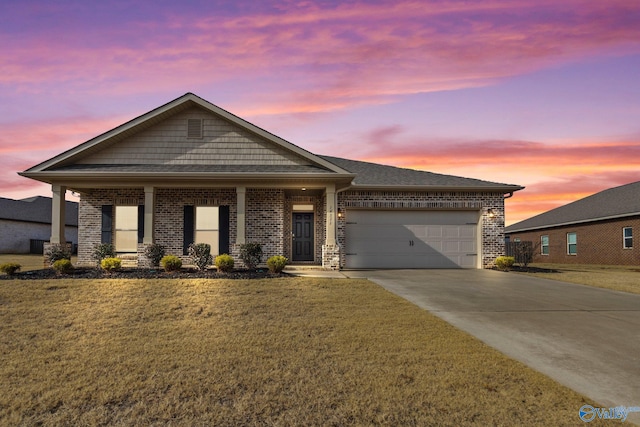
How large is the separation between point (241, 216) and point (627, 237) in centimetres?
2195

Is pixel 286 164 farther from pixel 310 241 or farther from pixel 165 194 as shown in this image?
pixel 165 194

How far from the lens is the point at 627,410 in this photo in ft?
13.1

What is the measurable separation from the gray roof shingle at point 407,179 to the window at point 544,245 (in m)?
17.4

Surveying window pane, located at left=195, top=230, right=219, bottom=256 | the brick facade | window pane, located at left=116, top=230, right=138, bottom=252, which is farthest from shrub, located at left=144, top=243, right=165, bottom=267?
window pane, located at left=116, top=230, right=138, bottom=252

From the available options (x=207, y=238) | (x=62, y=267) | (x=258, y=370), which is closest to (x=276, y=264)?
(x=207, y=238)

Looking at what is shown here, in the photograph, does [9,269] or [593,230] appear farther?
[593,230]

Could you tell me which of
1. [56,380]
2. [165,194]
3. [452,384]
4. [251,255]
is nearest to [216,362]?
[56,380]

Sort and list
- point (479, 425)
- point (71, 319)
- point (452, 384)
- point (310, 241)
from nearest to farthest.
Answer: point (479, 425) < point (452, 384) < point (71, 319) < point (310, 241)

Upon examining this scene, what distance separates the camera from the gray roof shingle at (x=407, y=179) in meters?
17.7

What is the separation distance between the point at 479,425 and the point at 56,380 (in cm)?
433

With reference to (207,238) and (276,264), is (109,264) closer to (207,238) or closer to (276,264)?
(207,238)

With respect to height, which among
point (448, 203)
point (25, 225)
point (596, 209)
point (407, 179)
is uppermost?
point (407, 179)

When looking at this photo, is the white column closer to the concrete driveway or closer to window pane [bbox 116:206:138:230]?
the concrete driveway

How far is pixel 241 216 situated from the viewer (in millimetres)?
15242
